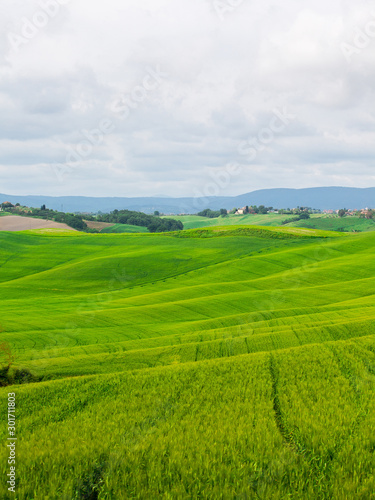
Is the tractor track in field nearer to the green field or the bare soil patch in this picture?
the green field

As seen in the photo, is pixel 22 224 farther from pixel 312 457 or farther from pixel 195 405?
pixel 312 457

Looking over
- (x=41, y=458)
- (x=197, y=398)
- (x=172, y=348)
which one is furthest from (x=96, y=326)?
(x=41, y=458)

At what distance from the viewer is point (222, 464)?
9.85 m

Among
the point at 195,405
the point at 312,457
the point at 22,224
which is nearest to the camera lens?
the point at 312,457

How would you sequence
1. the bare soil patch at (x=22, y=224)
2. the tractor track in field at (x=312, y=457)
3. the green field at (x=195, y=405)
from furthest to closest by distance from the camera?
the bare soil patch at (x=22, y=224) < the green field at (x=195, y=405) < the tractor track in field at (x=312, y=457)

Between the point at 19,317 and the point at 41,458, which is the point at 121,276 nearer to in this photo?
the point at 19,317

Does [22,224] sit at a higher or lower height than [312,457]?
higher

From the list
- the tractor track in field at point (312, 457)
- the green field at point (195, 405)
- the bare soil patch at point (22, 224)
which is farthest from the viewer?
the bare soil patch at point (22, 224)

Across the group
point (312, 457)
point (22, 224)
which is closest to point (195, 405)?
point (312, 457)

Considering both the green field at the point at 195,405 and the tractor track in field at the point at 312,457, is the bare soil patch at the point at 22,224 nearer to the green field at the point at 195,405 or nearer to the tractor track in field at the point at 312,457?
the green field at the point at 195,405

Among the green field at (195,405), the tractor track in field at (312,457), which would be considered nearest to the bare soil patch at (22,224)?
the green field at (195,405)

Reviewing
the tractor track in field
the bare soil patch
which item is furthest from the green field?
the bare soil patch

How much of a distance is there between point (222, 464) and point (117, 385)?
8.61 m

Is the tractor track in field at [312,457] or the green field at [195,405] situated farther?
the green field at [195,405]
